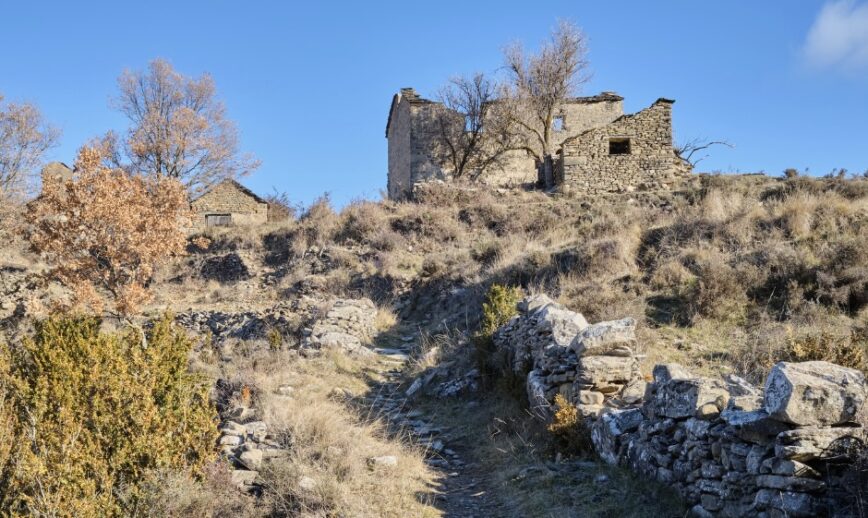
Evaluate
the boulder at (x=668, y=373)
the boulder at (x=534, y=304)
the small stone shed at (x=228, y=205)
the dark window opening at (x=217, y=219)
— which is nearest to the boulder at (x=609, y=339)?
the boulder at (x=668, y=373)

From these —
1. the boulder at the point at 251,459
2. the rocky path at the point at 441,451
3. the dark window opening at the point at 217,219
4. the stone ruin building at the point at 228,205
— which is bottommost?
the rocky path at the point at 441,451

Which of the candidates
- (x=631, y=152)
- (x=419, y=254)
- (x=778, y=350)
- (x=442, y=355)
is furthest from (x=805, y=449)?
(x=631, y=152)

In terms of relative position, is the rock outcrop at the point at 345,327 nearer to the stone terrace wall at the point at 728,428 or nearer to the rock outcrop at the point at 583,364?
the rock outcrop at the point at 583,364

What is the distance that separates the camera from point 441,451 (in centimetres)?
826

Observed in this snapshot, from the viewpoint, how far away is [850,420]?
415 centimetres

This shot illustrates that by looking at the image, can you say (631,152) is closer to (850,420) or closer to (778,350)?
(778,350)

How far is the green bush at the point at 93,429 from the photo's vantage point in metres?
4.98

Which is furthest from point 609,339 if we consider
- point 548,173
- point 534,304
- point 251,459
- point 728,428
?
point 548,173

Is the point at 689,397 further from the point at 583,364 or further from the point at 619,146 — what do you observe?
the point at 619,146

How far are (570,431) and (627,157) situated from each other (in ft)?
66.3

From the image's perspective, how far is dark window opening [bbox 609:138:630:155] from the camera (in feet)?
84.0

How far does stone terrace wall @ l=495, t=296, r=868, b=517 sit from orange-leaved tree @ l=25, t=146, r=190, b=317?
9.01m

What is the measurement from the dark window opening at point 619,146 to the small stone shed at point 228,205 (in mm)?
17459

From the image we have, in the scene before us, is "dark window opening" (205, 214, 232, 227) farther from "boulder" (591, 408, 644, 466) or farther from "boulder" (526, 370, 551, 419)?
"boulder" (591, 408, 644, 466)
